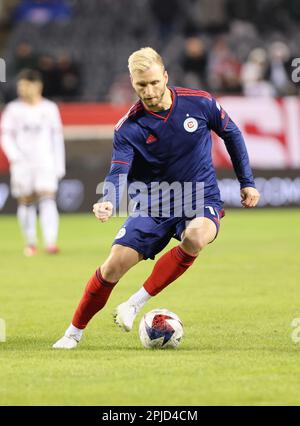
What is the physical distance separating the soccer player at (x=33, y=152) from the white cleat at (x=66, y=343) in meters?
6.98

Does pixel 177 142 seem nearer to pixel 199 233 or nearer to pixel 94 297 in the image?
pixel 199 233

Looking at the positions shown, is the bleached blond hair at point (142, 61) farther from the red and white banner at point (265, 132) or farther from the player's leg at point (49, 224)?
the red and white banner at point (265, 132)

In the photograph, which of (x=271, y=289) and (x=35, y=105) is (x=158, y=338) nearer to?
(x=271, y=289)

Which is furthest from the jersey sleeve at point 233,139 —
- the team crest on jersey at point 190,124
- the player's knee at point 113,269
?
the player's knee at point 113,269

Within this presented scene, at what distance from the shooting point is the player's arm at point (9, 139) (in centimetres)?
1421

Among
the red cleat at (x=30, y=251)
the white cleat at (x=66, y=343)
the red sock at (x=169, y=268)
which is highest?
the red cleat at (x=30, y=251)

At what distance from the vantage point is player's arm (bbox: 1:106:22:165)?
14.2 metres

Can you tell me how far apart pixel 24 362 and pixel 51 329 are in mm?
1512

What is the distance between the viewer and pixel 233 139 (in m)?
7.34

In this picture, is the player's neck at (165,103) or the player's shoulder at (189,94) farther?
the player's shoulder at (189,94)

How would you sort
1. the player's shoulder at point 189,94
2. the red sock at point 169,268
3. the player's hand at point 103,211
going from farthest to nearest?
1. the player's shoulder at point 189,94
2. the red sock at point 169,268
3. the player's hand at point 103,211

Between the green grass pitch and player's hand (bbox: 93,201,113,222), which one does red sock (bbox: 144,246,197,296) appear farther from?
player's hand (bbox: 93,201,113,222)

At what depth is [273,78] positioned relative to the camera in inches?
795

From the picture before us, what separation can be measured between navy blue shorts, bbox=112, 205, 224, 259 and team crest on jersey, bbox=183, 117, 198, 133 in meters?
0.52
